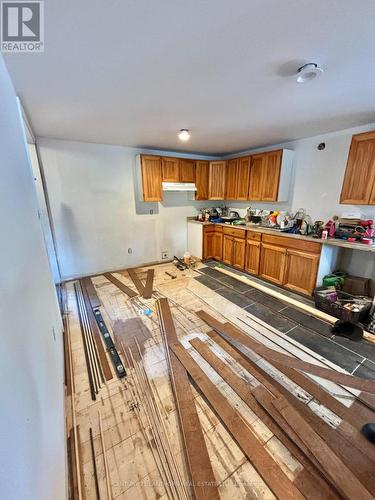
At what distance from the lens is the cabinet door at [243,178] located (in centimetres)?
428

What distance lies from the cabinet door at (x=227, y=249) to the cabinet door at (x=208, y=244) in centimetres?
39

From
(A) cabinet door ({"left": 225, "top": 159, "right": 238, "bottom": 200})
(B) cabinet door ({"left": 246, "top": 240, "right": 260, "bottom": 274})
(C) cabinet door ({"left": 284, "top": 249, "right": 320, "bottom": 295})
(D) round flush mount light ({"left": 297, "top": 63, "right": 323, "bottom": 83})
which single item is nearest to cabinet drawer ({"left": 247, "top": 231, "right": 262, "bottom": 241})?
(B) cabinet door ({"left": 246, "top": 240, "right": 260, "bottom": 274})

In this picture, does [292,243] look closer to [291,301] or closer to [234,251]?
[291,301]

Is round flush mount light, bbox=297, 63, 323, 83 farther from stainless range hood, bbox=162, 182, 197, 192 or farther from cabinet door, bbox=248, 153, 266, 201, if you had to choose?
stainless range hood, bbox=162, 182, 197, 192

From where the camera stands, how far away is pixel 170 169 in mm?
4398

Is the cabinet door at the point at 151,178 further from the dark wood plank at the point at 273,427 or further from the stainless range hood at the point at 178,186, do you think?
the dark wood plank at the point at 273,427

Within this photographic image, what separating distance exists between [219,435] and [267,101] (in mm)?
2948

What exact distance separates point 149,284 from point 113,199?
1.87 m

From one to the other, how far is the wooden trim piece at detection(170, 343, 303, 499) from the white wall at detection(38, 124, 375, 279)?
2904 mm

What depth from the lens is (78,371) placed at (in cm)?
200

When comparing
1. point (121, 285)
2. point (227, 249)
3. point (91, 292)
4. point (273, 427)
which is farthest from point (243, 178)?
point (273, 427)

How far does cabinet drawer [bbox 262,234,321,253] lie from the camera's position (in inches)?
120

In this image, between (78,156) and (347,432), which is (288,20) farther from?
(78,156)

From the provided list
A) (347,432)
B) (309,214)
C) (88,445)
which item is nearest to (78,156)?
(88,445)
